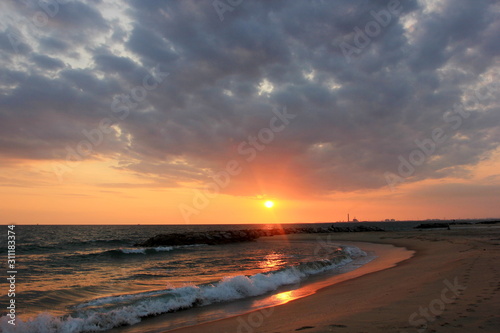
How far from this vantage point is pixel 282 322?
8.18m

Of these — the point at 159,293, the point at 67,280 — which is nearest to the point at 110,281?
the point at 67,280

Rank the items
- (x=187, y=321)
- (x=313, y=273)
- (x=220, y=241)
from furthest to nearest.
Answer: (x=220, y=241), (x=313, y=273), (x=187, y=321)

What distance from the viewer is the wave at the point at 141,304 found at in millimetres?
8984

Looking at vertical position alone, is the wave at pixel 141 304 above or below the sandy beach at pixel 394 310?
below

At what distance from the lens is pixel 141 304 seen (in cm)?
1091

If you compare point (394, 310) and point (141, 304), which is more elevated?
point (394, 310)

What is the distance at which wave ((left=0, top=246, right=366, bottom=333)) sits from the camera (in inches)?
354

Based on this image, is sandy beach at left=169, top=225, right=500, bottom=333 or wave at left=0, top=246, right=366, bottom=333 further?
wave at left=0, top=246, right=366, bottom=333

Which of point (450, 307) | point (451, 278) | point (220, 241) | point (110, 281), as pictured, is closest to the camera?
point (450, 307)

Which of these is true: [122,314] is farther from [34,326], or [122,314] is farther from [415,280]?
[415,280]

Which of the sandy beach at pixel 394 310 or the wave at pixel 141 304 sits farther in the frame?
the wave at pixel 141 304

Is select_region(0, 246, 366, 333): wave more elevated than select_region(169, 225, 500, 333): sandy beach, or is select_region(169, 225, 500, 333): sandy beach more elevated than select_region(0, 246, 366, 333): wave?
select_region(169, 225, 500, 333): sandy beach

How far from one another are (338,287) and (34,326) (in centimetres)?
1107

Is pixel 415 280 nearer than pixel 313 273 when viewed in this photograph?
Yes
